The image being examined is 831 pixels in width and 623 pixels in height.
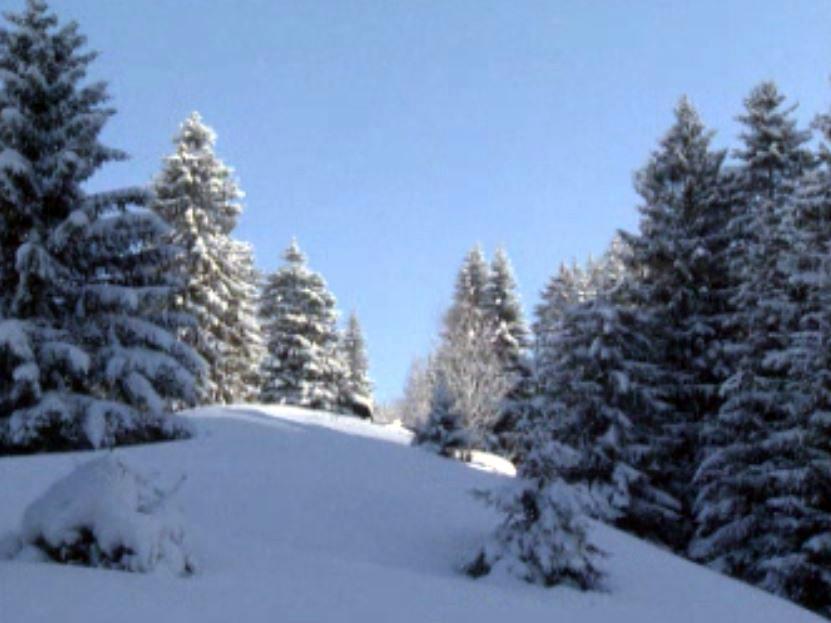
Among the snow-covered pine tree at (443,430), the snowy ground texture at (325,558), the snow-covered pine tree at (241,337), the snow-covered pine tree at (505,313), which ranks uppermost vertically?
the snow-covered pine tree at (505,313)

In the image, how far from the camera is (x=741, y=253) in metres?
22.8

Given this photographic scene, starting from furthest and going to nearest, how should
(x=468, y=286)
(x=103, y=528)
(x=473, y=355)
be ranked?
1. (x=468, y=286)
2. (x=473, y=355)
3. (x=103, y=528)

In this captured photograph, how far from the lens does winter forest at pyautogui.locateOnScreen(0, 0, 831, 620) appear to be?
50.0ft

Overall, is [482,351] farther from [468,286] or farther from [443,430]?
[443,430]

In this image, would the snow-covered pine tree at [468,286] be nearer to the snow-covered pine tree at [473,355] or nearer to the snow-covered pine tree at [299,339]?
the snow-covered pine tree at [473,355]

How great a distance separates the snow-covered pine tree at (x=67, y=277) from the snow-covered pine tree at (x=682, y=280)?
12112mm

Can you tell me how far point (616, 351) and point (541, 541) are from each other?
11775 millimetres

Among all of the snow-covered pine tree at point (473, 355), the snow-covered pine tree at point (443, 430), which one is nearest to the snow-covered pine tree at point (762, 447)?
the snow-covered pine tree at point (443, 430)

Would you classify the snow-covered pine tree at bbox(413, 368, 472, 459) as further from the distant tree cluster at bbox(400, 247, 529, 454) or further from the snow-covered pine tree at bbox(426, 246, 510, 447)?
the snow-covered pine tree at bbox(426, 246, 510, 447)

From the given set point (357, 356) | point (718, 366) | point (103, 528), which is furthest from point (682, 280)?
point (357, 356)

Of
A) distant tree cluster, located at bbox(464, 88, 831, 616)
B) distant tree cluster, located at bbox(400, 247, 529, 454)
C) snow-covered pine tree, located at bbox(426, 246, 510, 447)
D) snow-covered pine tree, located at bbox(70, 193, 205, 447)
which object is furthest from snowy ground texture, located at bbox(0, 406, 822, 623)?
snow-covered pine tree, located at bbox(426, 246, 510, 447)

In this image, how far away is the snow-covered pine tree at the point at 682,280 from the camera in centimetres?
2177

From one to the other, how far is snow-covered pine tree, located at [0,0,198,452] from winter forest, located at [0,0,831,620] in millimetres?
41

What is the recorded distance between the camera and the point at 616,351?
20.5 metres
